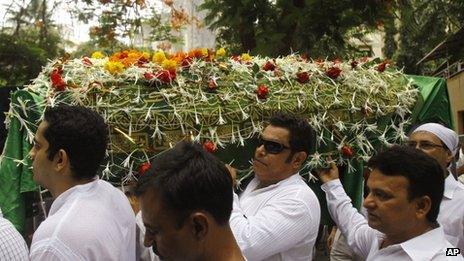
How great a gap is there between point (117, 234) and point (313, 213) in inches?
41.7

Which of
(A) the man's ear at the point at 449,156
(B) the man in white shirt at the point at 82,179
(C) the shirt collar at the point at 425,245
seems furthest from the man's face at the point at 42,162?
(A) the man's ear at the point at 449,156

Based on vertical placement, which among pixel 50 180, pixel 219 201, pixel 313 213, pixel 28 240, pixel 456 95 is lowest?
pixel 456 95

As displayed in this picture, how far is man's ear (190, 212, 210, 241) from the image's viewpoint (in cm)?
157

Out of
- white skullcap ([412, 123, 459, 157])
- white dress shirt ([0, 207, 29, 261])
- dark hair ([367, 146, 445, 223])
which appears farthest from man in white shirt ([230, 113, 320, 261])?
white dress shirt ([0, 207, 29, 261])

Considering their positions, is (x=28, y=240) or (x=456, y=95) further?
(x=456, y=95)

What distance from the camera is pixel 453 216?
3.11m

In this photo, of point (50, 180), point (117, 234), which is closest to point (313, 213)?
point (117, 234)

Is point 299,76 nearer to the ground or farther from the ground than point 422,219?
farther from the ground

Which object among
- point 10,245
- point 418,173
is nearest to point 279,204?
point 418,173

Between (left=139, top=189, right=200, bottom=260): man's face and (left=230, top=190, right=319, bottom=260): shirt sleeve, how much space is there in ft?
3.69

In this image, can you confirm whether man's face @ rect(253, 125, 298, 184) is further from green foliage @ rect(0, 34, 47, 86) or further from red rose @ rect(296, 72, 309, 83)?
green foliage @ rect(0, 34, 47, 86)

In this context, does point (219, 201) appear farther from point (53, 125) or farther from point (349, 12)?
point (349, 12)

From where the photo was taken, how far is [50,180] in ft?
8.03

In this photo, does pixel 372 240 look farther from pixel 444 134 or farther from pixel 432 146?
pixel 444 134
